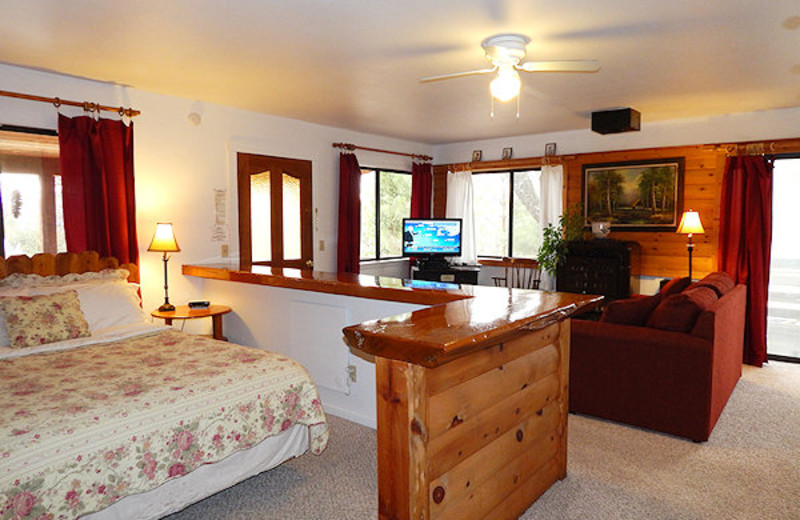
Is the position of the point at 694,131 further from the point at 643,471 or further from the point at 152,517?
the point at 152,517

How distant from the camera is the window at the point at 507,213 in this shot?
265 inches

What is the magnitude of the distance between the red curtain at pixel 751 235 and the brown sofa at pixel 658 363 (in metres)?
1.74

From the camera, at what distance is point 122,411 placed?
2.13 metres

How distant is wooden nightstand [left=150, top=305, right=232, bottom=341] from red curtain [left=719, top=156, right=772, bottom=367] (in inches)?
190

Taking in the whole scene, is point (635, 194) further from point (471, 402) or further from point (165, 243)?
point (165, 243)

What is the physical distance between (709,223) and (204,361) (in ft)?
16.6

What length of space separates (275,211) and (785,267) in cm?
519

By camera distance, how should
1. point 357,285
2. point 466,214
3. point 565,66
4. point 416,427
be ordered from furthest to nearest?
point 466,214, point 357,285, point 565,66, point 416,427

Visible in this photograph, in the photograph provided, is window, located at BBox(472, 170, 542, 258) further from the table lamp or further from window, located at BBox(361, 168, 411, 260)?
the table lamp

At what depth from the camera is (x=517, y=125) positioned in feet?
19.4

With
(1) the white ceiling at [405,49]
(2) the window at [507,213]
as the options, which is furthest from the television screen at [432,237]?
(1) the white ceiling at [405,49]

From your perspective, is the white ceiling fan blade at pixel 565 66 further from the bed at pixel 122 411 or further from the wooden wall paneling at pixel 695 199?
the wooden wall paneling at pixel 695 199

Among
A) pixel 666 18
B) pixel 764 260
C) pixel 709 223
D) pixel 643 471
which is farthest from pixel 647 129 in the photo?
pixel 643 471

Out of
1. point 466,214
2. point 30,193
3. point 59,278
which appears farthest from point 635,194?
point 30,193
